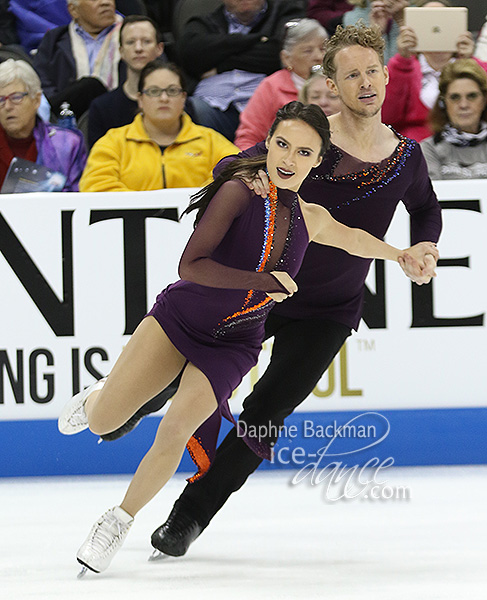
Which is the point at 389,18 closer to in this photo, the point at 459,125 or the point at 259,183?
the point at 459,125

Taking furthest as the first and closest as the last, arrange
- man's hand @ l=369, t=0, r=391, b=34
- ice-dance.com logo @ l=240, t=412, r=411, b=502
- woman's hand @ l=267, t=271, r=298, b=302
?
man's hand @ l=369, t=0, r=391, b=34 < ice-dance.com logo @ l=240, t=412, r=411, b=502 < woman's hand @ l=267, t=271, r=298, b=302

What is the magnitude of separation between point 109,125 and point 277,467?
75.7 inches

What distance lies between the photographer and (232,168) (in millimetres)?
2740

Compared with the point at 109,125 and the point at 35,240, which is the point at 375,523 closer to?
the point at 35,240

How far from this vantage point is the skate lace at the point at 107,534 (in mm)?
2676

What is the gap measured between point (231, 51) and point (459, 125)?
1356 mm

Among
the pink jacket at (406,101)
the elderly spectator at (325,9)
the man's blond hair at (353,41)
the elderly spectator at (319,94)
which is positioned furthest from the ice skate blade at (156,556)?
the elderly spectator at (325,9)

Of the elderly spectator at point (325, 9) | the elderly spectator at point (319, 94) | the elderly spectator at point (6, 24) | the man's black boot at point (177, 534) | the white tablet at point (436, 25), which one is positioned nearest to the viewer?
the man's black boot at point (177, 534)

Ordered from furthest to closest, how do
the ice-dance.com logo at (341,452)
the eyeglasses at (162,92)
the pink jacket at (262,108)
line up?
the pink jacket at (262,108), the eyeglasses at (162,92), the ice-dance.com logo at (341,452)

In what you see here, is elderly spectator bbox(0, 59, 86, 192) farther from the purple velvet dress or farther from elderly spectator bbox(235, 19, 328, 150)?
the purple velvet dress

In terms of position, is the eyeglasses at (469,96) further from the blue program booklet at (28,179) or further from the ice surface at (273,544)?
the blue program booklet at (28,179)

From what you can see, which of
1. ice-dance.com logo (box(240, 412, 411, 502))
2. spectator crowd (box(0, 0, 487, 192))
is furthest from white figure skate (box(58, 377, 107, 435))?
spectator crowd (box(0, 0, 487, 192))

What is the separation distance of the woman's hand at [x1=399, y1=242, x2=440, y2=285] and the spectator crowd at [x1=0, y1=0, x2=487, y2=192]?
154cm

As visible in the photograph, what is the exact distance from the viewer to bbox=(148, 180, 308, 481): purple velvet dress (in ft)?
8.66
